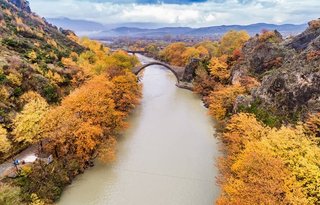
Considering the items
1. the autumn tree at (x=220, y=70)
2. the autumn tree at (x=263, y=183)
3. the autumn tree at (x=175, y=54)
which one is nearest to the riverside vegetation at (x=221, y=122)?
the autumn tree at (x=263, y=183)

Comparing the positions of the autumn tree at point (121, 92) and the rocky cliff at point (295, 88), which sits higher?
the rocky cliff at point (295, 88)

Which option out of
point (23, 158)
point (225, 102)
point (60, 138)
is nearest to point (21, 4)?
point (225, 102)

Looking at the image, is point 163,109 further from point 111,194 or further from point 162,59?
point 162,59

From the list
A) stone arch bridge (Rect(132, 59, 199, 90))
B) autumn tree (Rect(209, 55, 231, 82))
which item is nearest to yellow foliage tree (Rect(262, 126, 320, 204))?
autumn tree (Rect(209, 55, 231, 82))

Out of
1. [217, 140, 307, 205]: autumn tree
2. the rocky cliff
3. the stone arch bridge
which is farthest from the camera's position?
the stone arch bridge

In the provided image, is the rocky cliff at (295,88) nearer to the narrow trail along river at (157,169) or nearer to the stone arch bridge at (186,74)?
the narrow trail along river at (157,169)

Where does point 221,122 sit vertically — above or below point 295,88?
below

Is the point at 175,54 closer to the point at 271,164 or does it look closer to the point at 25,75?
the point at 25,75

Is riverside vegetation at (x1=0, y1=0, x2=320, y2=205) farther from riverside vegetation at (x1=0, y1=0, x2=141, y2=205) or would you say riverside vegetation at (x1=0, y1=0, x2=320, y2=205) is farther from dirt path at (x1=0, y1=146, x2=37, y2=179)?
dirt path at (x1=0, y1=146, x2=37, y2=179)

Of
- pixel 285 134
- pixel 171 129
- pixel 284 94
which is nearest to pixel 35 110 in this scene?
pixel 171 129
